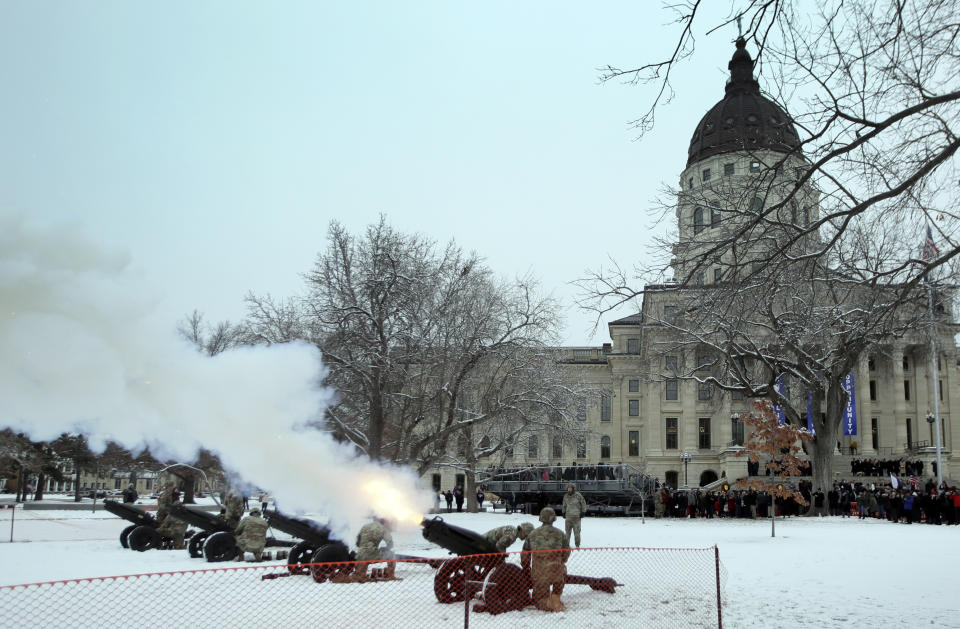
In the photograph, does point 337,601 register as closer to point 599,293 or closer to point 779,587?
point 599,293

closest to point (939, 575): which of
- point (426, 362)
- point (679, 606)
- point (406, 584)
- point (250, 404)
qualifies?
point (679, 606)

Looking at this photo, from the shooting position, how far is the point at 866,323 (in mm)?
13523

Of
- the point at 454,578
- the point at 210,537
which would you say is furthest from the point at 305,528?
the point at 454,578

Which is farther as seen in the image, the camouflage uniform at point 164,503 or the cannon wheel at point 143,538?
the camouflage uniform at point 164,503

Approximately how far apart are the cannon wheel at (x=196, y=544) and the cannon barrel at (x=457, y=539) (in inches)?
334

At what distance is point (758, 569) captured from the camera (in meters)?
15.9

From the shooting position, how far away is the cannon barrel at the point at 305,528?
1518 cm

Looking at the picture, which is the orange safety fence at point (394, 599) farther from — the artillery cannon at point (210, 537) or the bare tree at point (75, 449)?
the bare tree at point (75, 449)

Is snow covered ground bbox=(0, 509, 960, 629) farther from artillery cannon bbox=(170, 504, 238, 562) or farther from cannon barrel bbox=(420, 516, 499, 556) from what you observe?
cannon barrel bbox=(420, 516, 499, 556)

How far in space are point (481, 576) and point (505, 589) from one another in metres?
0.70

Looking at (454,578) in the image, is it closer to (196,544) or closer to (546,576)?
(546,576)

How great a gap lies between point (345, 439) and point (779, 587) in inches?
800

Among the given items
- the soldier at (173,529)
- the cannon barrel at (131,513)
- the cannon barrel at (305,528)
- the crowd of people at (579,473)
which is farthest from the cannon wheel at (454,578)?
the crowd of people at (579,473)

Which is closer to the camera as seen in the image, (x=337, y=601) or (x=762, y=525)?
(x=337, y=601)
